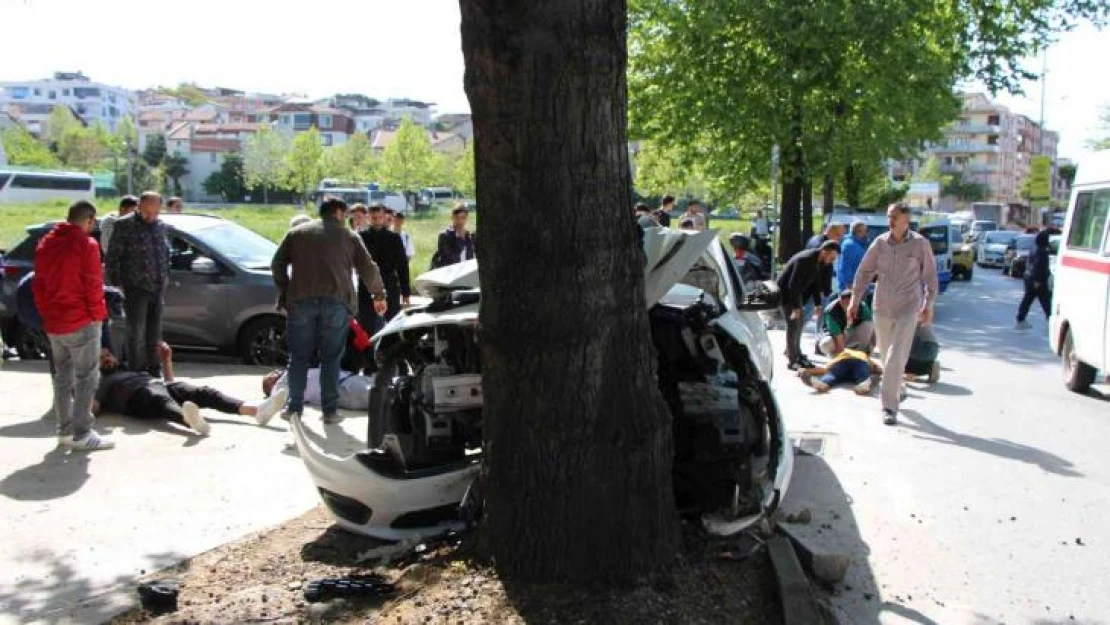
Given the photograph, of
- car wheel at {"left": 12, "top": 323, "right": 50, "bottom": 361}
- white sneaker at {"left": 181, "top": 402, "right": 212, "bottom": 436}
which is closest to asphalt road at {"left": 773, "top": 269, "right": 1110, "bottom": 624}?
white sneaker at {"left": 181, "top": 402, "right": 212, "bottom": 436}

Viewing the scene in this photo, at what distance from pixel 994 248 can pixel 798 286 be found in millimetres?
31649

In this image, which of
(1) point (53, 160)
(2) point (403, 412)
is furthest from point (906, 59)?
(1) point (53, 160)

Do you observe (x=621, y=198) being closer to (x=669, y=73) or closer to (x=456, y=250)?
(x=456, y=250)

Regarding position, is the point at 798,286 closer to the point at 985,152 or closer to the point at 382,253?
the point at 382,253

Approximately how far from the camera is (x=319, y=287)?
25.2ft

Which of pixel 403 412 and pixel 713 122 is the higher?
pixel 713 122

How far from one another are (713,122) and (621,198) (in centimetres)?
1905

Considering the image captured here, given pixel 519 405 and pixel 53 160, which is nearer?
pixel 519 405

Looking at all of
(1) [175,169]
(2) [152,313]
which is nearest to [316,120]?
(1) [175,169]

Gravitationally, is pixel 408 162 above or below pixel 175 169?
A: below

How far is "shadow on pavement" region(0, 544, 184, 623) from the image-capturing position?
14.1ft

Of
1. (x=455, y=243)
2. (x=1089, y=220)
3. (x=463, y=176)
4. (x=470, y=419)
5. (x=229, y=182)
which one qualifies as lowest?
(x=470, y=419)

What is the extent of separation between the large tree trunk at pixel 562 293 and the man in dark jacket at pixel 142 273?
19.4 ft

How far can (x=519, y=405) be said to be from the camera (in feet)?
13.5
